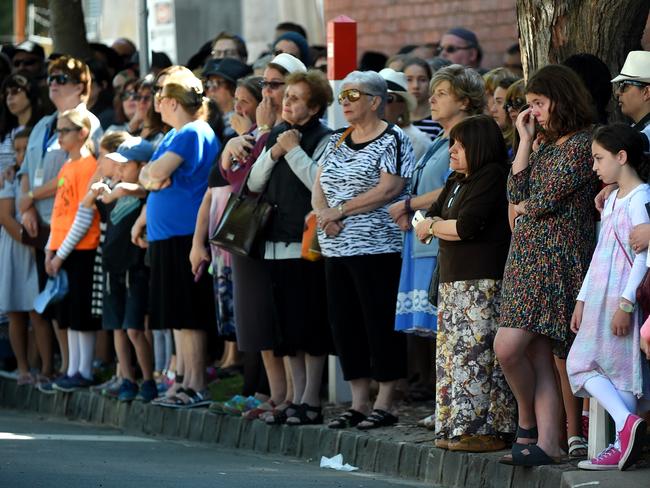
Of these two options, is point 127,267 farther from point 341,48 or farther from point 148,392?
point 341,48

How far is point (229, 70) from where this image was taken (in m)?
12.8

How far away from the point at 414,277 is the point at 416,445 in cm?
106

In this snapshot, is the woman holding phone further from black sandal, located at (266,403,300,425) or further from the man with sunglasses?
the man with sunglasses

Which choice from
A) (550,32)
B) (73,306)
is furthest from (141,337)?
(550,32)

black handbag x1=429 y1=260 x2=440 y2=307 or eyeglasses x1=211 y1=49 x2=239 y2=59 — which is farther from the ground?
eyeglasses x1=211 y1=49 x2=239 y2=59

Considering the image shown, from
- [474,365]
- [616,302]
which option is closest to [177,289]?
[474,365]

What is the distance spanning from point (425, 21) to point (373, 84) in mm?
7552

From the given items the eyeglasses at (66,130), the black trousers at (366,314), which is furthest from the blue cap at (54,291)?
the black trousers at (366,314)

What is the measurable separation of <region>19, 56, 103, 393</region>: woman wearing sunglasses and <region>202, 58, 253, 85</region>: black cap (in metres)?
1.33

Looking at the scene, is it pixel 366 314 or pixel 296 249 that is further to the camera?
pixel 296 249

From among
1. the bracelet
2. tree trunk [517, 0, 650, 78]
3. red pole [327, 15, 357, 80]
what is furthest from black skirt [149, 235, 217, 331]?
tree trunk [517, 0, 650, 78]

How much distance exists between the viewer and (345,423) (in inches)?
404

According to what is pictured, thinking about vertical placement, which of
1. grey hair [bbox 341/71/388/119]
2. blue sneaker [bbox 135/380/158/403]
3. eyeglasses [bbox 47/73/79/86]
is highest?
eyeglasses [bbox 47/73/79/86]

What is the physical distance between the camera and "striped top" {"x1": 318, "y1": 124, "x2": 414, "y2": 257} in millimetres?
10086
